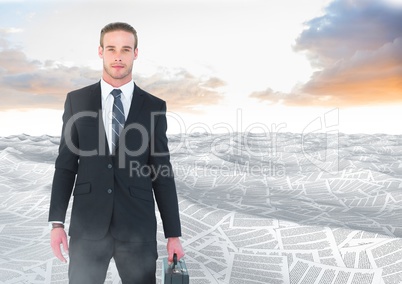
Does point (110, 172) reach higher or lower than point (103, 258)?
higher

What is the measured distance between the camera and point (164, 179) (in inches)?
98.9

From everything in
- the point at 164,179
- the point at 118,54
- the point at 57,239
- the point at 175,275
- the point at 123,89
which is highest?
the point at 118,54

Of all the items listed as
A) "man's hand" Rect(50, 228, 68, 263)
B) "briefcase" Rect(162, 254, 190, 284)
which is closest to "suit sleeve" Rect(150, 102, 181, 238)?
"briefcase" Rect(162, 254, 190, 284)

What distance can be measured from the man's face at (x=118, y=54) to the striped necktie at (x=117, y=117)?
93mm

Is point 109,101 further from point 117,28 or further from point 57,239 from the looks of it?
point 57,239

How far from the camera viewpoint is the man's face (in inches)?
92.0

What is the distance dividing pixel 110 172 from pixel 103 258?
432 mm

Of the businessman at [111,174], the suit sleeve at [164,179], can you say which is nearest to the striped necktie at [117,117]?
the businessman at [111,174]

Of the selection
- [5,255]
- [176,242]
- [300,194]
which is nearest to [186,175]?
[300,194]

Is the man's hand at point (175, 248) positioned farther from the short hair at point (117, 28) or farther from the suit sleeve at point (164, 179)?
the short hair at point (117, 28)

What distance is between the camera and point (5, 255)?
515 cm

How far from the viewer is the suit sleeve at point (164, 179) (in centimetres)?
245

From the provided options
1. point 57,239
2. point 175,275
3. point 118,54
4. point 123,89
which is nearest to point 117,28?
point 118,54

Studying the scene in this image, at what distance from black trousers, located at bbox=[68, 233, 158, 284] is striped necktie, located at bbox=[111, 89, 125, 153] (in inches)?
18.9
